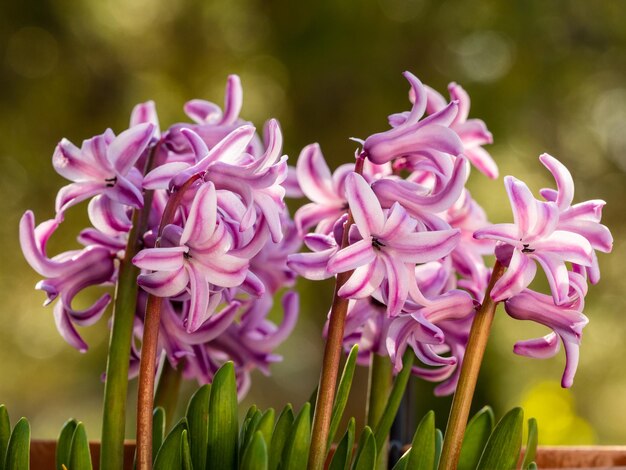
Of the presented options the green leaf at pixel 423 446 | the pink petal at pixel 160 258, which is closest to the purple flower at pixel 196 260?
the pink petal at pixel 160 258

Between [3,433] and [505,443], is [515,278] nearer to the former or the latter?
[505,443]

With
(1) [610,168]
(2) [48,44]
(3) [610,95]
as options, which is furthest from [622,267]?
(2) [48,44]

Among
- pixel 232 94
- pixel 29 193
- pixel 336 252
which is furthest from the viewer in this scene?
pixel 29 193

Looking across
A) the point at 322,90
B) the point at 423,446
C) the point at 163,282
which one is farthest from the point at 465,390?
the point at 322,90

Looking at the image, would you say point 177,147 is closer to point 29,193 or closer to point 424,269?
point 424,269

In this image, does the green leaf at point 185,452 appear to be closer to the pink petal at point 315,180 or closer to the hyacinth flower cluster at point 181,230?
the hyacinth flower cluster at point 181,230

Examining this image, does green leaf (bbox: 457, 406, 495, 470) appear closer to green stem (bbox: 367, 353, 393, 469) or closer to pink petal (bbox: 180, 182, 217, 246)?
green stem (bbox: 367, 353, 393, 469)
